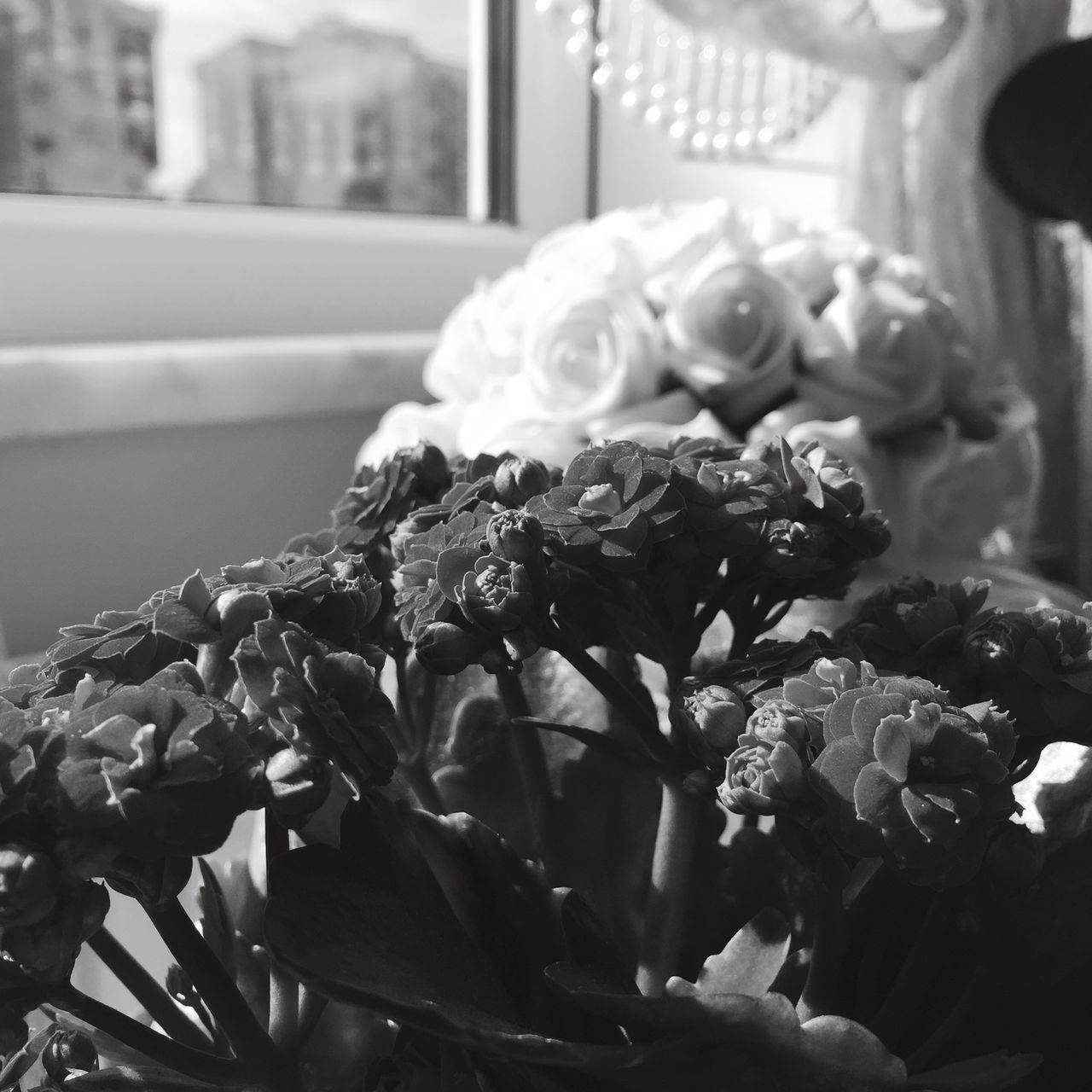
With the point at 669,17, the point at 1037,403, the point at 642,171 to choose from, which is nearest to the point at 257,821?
the point at 669,17

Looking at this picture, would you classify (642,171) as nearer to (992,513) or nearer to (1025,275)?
(1025,275)

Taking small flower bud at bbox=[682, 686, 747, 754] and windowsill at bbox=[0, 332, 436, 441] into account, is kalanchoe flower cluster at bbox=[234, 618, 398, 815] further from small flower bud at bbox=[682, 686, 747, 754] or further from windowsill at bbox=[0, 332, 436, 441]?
windowsill at bbox=[0, 332, 436, 441]

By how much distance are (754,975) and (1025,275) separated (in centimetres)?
66

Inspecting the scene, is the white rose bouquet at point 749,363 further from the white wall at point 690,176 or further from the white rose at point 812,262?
the white wall at point 690,176

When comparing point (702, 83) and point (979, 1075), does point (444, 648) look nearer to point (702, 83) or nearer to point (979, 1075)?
point (979, 1075)

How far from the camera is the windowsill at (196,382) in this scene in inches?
24.5

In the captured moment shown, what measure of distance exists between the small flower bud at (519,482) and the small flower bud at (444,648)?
4cm

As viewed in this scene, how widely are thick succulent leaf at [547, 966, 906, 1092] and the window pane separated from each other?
2.51 feet

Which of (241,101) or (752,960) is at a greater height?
(241,101)

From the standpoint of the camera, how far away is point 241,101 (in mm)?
888

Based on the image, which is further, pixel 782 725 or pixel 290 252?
pixel 290 252

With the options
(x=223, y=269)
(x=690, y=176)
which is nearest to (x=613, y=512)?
(x=223, y=269)

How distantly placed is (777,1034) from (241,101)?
87 cm

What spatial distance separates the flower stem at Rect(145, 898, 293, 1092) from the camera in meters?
0.19
